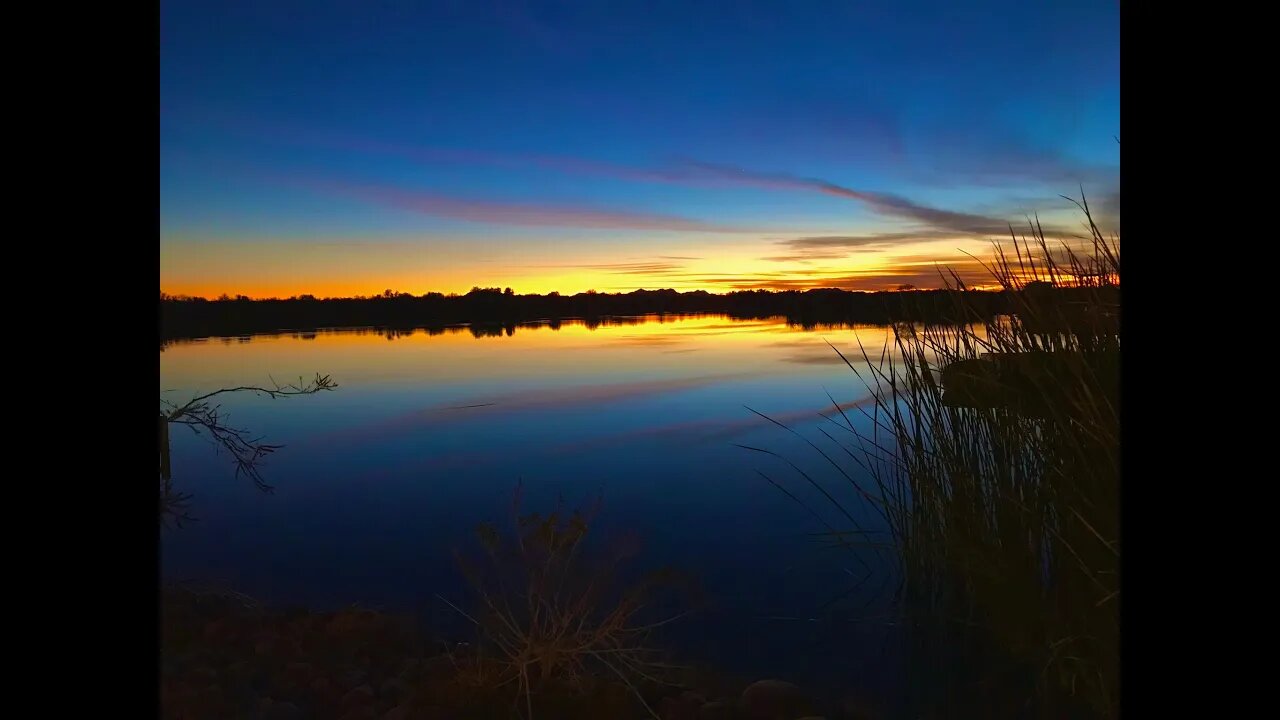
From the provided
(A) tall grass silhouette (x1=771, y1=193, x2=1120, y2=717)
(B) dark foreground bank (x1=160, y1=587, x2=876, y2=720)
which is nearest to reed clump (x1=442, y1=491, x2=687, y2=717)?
(B) dark foreground bank (x1=160, y1=587, x2=876, y2=720)

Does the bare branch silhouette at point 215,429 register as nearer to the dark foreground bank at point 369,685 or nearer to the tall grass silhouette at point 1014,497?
the dark foreground bank at point 369,685

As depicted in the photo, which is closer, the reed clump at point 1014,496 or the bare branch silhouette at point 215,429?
the reed clump at point 1014,496

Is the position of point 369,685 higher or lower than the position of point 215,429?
lower

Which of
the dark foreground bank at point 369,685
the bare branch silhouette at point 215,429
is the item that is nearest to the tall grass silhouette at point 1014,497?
the dark foreground bank at point 369,685

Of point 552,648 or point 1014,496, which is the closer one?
point 552,648

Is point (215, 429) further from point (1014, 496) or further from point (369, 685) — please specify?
point (1014, 496)

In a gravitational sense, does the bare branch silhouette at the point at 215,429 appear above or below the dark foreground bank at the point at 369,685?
above

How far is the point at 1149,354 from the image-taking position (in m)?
0.73

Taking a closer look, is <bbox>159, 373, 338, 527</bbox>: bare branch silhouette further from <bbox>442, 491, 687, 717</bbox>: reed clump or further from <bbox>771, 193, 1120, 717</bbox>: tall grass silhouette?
<bbox>771, 193, 1120, 717</bbox>: tall grass silhouette

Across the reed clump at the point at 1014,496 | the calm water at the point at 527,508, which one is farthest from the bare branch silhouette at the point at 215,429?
the reed clump at the point at 1014,496

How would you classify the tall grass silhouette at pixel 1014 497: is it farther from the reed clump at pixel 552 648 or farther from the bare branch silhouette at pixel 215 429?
the bare branch silhouette at pixel 215 429

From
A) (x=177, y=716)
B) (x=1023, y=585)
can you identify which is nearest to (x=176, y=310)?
(x=177, y=716)

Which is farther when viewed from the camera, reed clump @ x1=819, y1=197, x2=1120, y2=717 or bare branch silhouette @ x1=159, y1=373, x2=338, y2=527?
bare branch silhouette @ x1=159, y1=373, x2=338, y2=527

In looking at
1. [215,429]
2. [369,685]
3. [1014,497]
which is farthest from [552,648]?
[215,429]
